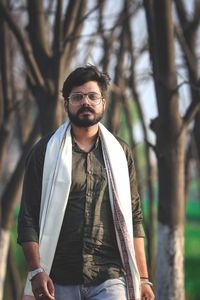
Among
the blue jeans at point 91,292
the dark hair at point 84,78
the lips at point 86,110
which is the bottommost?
the blue jeans at point 91,292

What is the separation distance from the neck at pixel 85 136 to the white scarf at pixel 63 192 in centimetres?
5

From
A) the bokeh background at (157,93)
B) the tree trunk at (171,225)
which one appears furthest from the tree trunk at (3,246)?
the tree trunk at (171,225)

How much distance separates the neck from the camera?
11.7 ft

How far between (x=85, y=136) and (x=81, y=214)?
1.26ft

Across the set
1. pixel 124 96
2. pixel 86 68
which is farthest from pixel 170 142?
pixel 124 96

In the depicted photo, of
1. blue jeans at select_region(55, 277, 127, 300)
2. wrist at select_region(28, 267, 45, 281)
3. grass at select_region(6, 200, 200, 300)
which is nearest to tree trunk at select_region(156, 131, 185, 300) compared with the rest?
blue jeans at select_region(55, 277, 127, 300)

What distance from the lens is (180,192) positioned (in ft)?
21.0

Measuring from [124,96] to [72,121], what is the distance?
7148 mm

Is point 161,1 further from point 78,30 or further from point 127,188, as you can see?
point 127,188

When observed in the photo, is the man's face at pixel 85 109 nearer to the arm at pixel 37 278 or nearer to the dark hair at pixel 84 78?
the dark hair at pixel 84 78

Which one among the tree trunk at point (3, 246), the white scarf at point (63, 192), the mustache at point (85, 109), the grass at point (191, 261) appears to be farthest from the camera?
the grass at point (191, 261)

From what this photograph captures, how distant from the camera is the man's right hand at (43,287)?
10.6ft

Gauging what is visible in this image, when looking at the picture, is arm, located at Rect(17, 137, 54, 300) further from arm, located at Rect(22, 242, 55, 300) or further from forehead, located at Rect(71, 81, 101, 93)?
forehead, located at Rect(71, 81, 101, 93)

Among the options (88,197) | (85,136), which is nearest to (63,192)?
(88,197)
